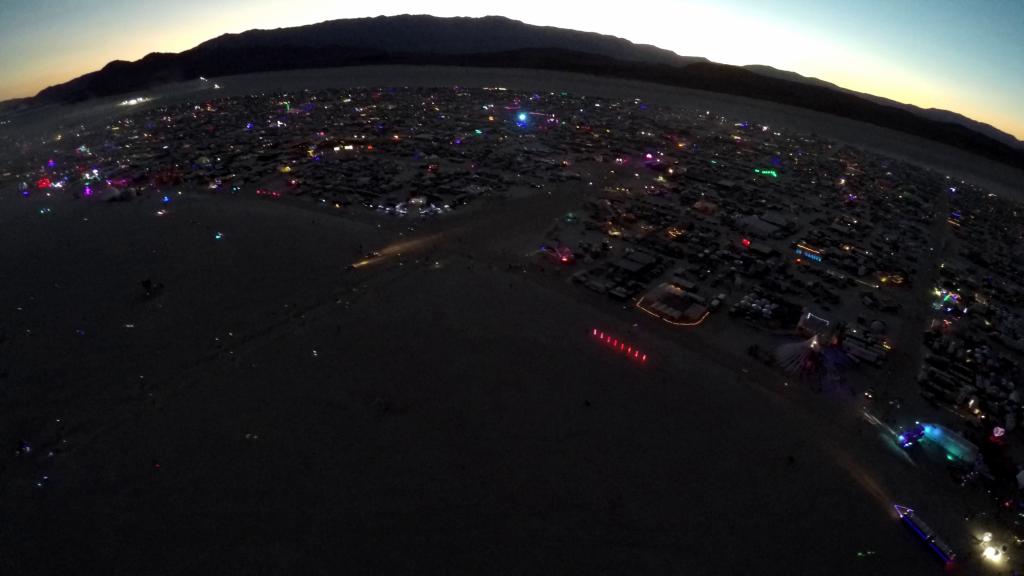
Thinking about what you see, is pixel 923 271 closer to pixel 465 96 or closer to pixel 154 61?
pixel 465 96

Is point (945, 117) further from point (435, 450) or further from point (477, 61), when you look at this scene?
point (435, 450)

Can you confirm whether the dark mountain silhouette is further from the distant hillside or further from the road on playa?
the road on playa

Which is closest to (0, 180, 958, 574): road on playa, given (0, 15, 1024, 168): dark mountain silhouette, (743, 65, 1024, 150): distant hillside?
(0, 15, 1024, 168): dark mountain silhouette

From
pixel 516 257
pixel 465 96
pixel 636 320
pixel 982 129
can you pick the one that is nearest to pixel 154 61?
pixel 465 96

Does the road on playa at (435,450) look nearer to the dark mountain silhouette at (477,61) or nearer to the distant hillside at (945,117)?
the dark mountain silhouette at (477,61)

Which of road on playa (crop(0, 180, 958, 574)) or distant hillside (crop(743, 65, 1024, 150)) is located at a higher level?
distant hillside (crop(743, 65, 1024, 150))

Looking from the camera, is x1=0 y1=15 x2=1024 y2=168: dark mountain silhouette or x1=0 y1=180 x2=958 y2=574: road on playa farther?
x1=0 y1=15 x2=1024 y2=168: dark mountain silhouette

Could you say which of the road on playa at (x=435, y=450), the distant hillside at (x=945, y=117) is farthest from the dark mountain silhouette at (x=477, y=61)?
the road on playa at (x=435, y=450)

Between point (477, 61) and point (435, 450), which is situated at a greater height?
point (477, 61)

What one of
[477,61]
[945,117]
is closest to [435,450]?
[477,61]
